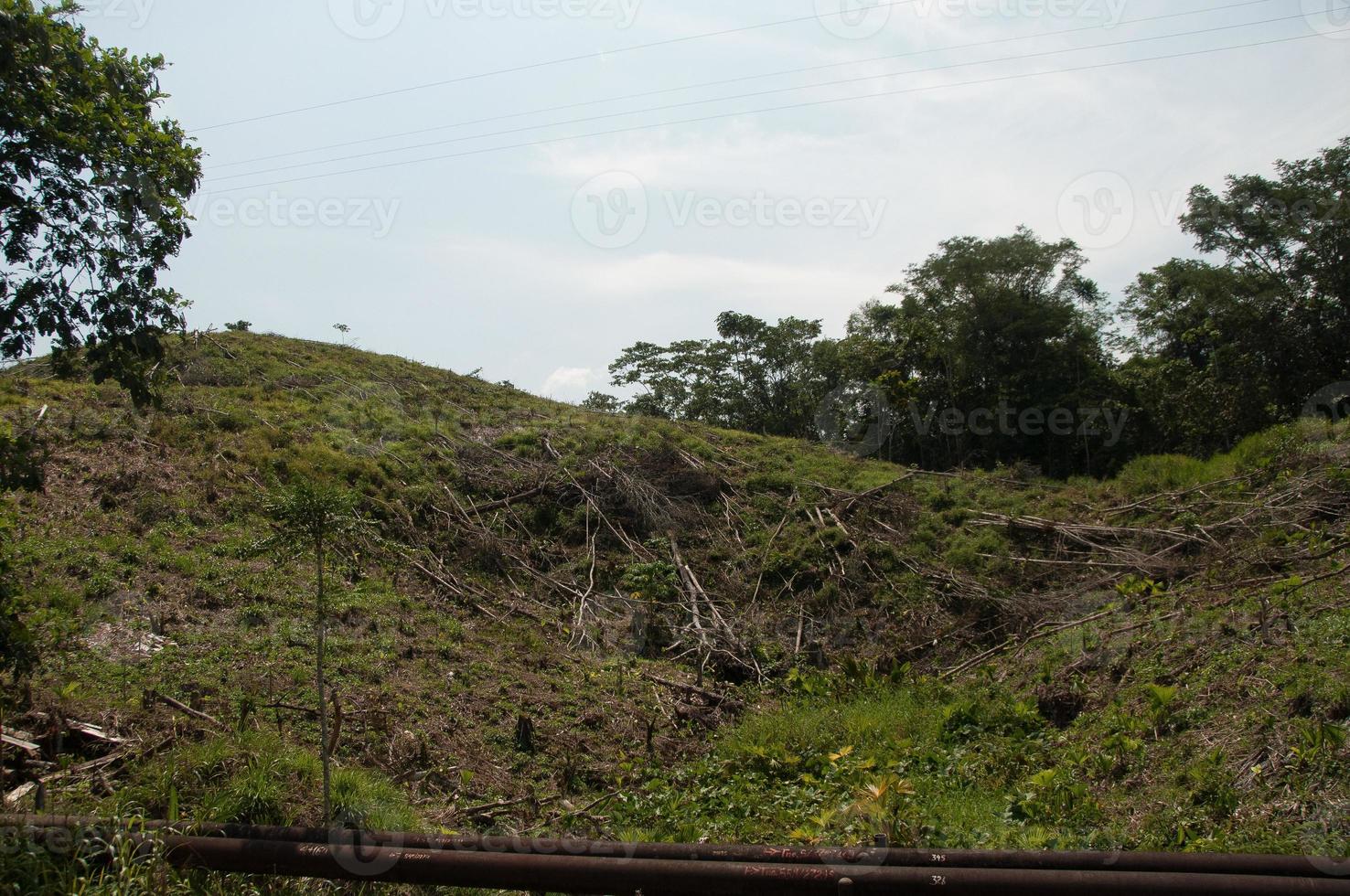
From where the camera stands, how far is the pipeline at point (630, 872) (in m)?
3.18

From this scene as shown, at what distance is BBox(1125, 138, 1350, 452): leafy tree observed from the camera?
56.9 ft

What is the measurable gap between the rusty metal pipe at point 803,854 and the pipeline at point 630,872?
0.5 inches

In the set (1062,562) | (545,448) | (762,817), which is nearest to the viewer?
(762,817)

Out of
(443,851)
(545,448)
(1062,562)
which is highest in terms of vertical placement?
(545,448)

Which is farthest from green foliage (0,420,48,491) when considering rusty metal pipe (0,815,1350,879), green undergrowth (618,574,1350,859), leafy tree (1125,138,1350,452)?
leafy tree (1125,138,1350,452)

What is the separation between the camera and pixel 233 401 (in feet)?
48.4

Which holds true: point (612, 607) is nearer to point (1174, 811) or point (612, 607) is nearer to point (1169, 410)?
point (1174, 811)

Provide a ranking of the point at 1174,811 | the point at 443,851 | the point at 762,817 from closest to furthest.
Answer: the point at 443,851 → the point at 1174,811 → the point at 762,817

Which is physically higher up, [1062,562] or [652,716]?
[1062,562]

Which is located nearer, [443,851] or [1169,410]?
[443,851]

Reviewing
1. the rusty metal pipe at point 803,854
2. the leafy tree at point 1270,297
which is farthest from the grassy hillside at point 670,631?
the leafy tree at point 1270,297

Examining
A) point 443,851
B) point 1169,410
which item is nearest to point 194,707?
point 443,851

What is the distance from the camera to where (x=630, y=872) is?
348 cm

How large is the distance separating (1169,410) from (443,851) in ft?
78.3
